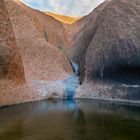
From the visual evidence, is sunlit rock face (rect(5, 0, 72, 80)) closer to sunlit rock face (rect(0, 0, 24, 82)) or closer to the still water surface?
sunlit rock face (rect(0, 0, 24, 82))

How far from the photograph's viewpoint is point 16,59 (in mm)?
18766

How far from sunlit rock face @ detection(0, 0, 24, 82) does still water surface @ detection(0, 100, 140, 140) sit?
11.9ft

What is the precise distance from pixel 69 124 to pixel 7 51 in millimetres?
7734

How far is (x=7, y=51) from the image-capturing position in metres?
17.5

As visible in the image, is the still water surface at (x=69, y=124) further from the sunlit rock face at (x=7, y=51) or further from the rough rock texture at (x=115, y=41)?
the rough rock texture at (x=115, y=41)

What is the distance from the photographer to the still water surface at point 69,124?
9680mm

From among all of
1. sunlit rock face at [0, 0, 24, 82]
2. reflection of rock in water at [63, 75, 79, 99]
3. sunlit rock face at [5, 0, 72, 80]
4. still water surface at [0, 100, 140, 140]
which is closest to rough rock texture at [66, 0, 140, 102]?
reflection of rock in water at [63, 75, 79, 99]

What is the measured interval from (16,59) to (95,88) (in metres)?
6.33

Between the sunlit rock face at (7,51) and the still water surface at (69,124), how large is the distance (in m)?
3.63

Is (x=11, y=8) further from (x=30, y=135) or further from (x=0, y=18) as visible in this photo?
(x=30, y=135)

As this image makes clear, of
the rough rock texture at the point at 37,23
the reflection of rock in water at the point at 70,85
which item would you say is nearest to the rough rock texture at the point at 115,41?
the reflection of rock in water at the point at 70,85

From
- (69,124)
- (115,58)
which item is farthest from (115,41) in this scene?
(69,124)

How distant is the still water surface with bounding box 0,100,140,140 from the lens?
9680mm

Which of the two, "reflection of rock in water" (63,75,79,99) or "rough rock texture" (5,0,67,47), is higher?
"rough rock texture" (5,0,67,47)
